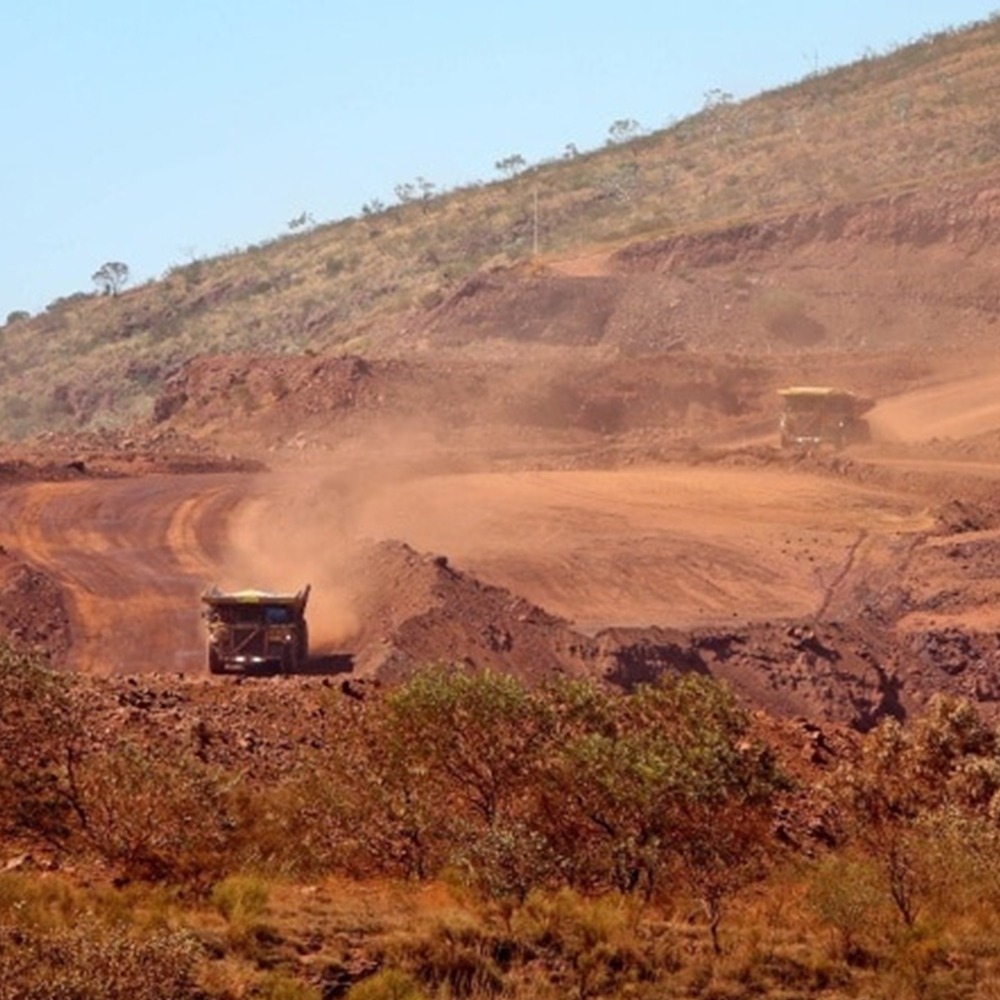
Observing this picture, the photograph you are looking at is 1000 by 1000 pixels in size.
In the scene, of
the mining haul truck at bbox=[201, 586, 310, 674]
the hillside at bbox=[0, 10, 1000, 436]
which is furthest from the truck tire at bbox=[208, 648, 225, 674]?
the hillside at bbox=[0, 10, 1000, 436]

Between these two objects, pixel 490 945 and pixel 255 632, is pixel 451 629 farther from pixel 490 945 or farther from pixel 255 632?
pixel 490 945

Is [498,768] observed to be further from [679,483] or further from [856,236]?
[856,236]

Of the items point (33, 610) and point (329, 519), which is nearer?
point (33, 610)

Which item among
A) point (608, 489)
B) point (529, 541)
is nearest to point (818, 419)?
point (608, 489)

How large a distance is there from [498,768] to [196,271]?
11337 cm

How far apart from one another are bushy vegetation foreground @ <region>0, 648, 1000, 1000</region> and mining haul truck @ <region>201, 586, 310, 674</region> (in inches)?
393

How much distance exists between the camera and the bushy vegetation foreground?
17078mm

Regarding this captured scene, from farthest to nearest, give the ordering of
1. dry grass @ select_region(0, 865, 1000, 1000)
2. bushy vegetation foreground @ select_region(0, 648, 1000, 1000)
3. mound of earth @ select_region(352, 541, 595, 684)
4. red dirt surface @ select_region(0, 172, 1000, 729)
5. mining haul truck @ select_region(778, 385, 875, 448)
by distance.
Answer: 1. mining haul truck @ select_region(778, 385, 875, 448)
2. red dirt surface @ select_region(0, 172, 1000, 729)
3. mound of earth @ select_region(352, 541, 595, 684)
4. bushy vegetation foreground @ select_region(0, 648, 1000, 1000)
5. dry grass @ select_region(0, 865, 1000, 1000)

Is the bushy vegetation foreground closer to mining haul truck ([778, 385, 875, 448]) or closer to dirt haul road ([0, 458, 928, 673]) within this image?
dirt haul road ([0, 458, 928, 673])

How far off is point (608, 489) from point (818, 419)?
10525 millimetres

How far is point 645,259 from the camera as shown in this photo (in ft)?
300

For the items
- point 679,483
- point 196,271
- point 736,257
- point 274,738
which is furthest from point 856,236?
point 274,738

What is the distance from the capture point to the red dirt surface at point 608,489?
126ft

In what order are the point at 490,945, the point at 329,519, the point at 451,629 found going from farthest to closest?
the point at 329,519 < the point at 451,629 < the point at 490,945
